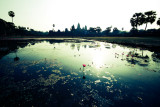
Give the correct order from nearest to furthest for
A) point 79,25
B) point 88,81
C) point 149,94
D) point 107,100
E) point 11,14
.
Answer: point 107,100, point 149,94, point 88,81, point 11,14, point 79,25

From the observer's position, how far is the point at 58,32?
12262cm

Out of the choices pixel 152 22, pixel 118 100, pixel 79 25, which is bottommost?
pixel 118 100

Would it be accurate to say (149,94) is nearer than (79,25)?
Yes

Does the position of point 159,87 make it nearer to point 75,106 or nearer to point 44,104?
point 75,106

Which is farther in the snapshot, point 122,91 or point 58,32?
point 58,32

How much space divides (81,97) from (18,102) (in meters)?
4.05

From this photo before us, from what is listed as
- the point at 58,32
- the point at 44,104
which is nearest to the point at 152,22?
the point at 44,104

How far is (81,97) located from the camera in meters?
5.47

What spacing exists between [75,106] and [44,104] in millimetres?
1928

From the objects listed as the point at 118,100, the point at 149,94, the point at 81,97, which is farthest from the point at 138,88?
the point at 81,97

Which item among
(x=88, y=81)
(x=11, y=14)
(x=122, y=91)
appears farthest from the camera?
(x=11, y=14)

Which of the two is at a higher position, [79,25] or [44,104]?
[79,25]

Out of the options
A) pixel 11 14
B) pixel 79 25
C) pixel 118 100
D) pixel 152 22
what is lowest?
pixel 118 100

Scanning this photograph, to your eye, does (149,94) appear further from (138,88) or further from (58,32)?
(58,32)
